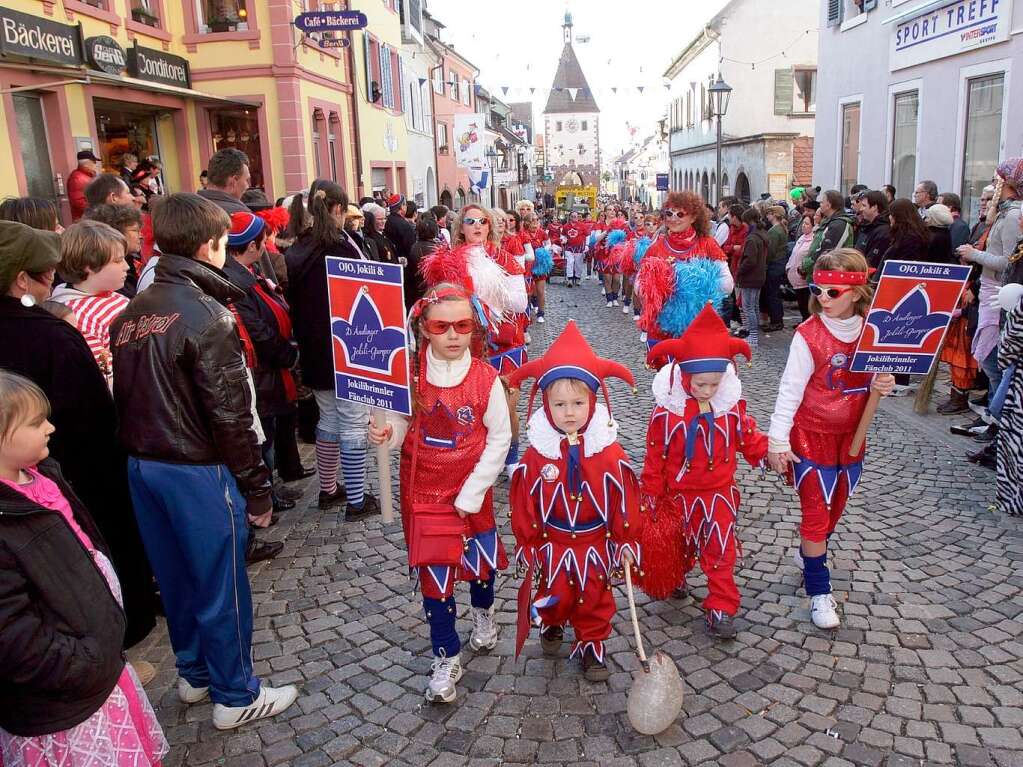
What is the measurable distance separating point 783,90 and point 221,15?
21.9 meters

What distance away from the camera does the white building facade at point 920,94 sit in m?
10.8

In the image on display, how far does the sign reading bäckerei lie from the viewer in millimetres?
10625

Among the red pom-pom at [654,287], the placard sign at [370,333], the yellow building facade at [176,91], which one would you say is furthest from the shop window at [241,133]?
the placard sign at [370,333]

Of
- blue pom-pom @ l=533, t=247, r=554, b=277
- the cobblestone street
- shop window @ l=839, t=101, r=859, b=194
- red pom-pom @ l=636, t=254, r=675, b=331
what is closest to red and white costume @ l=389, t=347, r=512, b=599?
the cobblestone street

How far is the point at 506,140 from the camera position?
177ft

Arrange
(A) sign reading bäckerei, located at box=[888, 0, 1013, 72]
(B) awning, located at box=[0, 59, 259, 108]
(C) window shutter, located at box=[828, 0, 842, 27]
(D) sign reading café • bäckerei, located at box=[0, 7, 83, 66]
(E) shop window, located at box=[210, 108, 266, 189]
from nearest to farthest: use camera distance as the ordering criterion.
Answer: (D) sign reading café • bäckerei, located at box=[0, 7, 83, 66], (B) awning, located at box=[0, 59, 259, 108], (A) sign reading bäckerei, located at box=[888, 0, 1013, 72], (E) shop window, located at box=[210, 108, 266, 189], (C) window shutter, located at box=[828, 0, 842, 27]

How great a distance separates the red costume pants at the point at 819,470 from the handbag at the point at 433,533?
1.76 m

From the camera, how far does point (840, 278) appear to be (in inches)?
148

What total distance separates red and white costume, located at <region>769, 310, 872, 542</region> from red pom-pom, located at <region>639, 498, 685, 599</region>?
600mm

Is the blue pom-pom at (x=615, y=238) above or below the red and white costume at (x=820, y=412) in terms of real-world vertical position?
above

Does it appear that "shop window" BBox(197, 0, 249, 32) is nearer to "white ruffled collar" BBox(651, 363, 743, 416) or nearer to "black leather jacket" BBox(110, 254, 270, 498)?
"black leather jacket" BBox(110, 254, 270, 498)

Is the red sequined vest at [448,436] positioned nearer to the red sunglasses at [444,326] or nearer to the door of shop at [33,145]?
the red sunglasses at [444,326]

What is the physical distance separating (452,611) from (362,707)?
0.59 m

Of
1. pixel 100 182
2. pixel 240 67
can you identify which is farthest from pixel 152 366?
pixel 240 67
